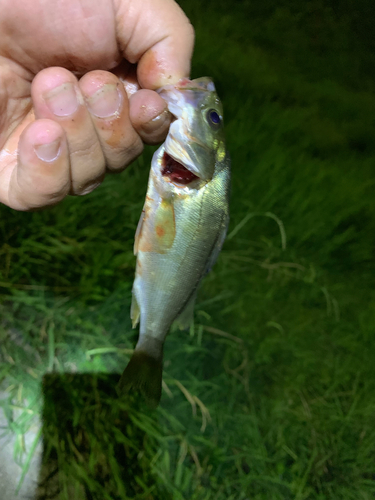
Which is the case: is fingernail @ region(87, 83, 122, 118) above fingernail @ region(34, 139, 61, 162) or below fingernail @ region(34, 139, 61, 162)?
above

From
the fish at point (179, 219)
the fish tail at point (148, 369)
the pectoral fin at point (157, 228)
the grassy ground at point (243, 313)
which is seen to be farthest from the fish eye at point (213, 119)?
the grassy ground at point (243, 313)

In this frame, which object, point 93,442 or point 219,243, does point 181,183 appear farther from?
point 93,442

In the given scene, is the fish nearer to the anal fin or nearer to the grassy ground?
the anal fin

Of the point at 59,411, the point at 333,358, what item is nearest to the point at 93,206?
the point at 59,411

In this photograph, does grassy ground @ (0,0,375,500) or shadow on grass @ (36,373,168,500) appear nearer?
shadow on grass @ (36,373,168,500)

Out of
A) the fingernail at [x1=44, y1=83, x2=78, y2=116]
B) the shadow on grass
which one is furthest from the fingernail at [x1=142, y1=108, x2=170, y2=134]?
the shadow on grass

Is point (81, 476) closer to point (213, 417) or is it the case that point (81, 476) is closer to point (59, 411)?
point (59, 411)

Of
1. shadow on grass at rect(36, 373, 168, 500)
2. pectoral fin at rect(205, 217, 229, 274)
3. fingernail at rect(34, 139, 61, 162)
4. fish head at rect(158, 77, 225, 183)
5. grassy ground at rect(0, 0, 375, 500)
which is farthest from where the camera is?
grassy ground at rect(0, 0, 375, 500)
